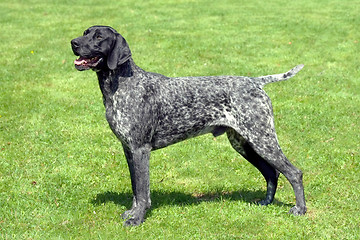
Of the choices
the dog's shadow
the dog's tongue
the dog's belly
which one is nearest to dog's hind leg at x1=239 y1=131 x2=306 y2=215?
the dog's belly

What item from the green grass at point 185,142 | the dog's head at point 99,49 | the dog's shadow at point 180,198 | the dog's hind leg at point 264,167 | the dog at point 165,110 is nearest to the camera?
the dog's head at point 99,49

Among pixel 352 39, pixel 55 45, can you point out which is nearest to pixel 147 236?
pixel 55 45

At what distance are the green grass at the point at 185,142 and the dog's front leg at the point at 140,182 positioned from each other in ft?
0.60

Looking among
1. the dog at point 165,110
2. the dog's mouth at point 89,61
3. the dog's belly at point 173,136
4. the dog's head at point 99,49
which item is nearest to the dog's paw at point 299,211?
the dog at point 165,110

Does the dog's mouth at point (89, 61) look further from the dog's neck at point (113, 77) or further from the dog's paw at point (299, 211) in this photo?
the dog's paw at point (299, 211)

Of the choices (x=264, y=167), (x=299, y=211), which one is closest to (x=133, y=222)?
(x=264, y=167)

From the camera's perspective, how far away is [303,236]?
6.35 metres

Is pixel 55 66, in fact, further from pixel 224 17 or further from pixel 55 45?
pixel 224 17

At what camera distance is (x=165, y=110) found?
658 cm

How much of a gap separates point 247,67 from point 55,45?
24.5 ft

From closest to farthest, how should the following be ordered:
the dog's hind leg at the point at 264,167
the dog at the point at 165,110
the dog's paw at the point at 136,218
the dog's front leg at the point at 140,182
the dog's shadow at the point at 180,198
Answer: the dog at the point at 165,110 → the dog's front leg at the point at 140,182 → the dog's paw at the point at 136,218 → the dog's hind leg at the point at 264,167 → the dog's shadow at the point at 180,198

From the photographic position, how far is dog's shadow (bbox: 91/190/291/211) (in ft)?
24.3

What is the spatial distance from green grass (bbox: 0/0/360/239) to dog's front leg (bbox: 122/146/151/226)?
184mm

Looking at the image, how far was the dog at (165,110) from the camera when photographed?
251 inches
